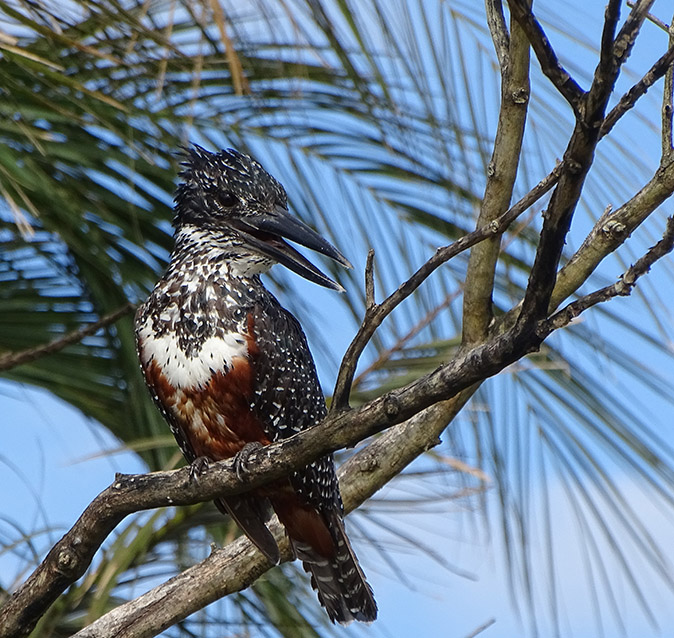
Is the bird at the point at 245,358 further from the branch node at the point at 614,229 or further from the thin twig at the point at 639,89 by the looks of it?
the thin twig at the point at 639,89

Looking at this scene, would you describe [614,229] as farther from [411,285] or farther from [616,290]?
[411,285]

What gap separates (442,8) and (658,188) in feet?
4.83

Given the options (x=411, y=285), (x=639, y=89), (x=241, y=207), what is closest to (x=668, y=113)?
(x=639, y=89)

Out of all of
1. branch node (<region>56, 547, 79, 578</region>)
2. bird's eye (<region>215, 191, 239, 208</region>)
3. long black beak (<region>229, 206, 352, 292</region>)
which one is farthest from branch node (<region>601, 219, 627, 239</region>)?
branch node (<region>56, 547, 79, 578</region>)

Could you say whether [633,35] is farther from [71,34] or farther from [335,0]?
[71,34]

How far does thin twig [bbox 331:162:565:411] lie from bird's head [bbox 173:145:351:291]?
721mm

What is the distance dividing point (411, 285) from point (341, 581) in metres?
1.41

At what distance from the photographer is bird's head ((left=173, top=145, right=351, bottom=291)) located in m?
2.85

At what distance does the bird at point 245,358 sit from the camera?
2771 mm

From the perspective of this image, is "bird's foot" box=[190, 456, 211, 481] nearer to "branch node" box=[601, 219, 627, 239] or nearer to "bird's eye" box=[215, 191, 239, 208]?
"bird's eye" box=[215, 191, 239, 208]

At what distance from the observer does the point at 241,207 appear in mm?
3018

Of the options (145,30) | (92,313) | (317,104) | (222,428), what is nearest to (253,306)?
(222,428)

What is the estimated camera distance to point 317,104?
392 centimetres

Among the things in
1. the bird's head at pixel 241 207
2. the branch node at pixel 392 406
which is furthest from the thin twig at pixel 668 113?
the bird's head at pixel 241 207
